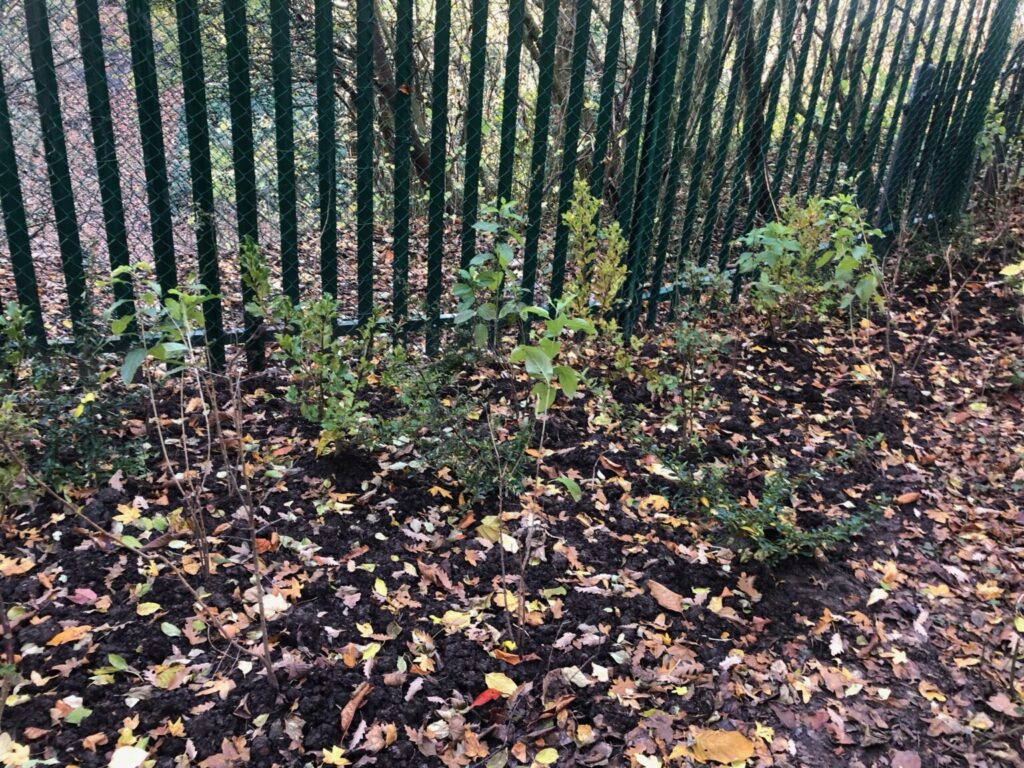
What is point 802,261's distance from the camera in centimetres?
444

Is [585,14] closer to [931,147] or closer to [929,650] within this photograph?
[929,650]

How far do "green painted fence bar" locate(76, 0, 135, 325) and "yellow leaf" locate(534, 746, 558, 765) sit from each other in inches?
76.4

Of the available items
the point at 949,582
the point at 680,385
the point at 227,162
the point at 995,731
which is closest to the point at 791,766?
the point at 995,731

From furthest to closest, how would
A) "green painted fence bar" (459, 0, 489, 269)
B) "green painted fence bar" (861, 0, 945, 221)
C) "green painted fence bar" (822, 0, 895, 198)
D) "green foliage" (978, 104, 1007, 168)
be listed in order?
1. "green foliage" (978, 104, 1007, 168)
2. "green painted fence bar" (861, 0, 945, 221)
3. "green painted fence bar" (822, 0, 895, 198)
4. "green painted fence bar" (459, 0, 489, 269)

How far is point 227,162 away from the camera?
4625mm

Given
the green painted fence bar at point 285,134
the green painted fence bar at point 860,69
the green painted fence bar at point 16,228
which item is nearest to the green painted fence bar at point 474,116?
the green painted fence bar at point 285,134

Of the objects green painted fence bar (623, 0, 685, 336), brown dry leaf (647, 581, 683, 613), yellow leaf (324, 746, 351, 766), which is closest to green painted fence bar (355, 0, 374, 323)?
green painted fence bar (623, 0, 685, 336)

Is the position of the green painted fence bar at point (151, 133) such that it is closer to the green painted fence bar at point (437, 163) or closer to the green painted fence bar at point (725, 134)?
the green painted fence bar at point (437, 163)

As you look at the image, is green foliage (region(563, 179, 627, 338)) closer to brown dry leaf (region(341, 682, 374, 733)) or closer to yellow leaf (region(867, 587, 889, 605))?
yellow leaf (region(867, 587, 889, 605))

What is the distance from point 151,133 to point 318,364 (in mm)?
1081

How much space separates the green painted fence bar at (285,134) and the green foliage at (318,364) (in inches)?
10.1

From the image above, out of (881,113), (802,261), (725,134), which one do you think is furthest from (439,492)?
(881,113)

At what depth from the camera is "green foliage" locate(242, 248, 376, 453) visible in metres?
2.79

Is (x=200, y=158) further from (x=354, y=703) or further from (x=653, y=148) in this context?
(x=653, y=148)
